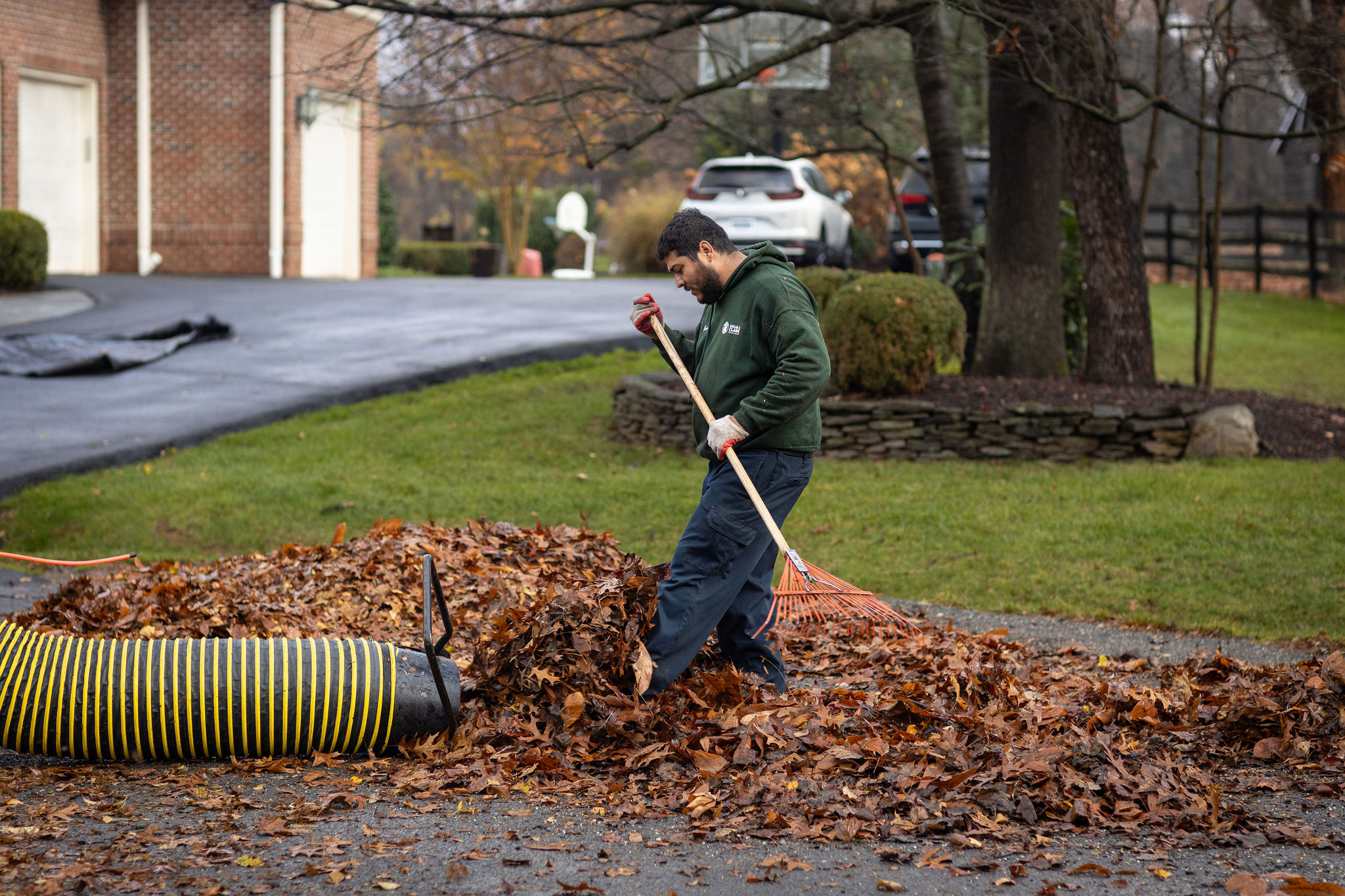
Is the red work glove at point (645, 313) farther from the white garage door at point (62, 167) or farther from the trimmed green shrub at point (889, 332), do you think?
the white garage door at point (62, 167)

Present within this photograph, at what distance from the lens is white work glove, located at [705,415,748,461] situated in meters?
4.47

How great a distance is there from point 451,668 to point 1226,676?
10.5 ft

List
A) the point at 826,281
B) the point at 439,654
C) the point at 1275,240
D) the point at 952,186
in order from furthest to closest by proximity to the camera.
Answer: the point at 1275,240 → the point at 952,186 → the point at 826,281 → the point at 439,654

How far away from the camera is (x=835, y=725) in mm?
4426

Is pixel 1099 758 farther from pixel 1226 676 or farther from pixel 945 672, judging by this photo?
pixel 1226 676

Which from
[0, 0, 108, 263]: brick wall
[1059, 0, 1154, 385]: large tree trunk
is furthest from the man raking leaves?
[0, 0, 108, 263]: brick wall

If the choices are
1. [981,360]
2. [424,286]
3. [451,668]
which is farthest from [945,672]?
[424,286]

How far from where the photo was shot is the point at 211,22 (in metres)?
20.9

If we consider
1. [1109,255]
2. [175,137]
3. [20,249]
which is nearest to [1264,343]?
[1109,255]

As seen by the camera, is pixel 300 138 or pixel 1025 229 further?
pixel 300 138

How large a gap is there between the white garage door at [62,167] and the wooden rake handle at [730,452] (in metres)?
18.1

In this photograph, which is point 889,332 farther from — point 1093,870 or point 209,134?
point 209,134

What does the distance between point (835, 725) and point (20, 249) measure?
16598 mm

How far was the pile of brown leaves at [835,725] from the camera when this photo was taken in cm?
391
